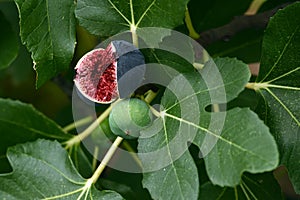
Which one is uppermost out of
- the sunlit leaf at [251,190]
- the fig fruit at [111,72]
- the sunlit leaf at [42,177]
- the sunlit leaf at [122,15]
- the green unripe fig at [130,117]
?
the sunlit leaf at [122,15]

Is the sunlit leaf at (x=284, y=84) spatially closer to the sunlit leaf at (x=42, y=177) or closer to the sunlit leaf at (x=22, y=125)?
the sunlit leaf at (x=42, y=177)

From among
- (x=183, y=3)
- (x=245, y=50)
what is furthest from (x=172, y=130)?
(x=245, y=50)

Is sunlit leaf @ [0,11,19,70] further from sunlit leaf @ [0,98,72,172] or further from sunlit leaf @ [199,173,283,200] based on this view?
sunlit leaf @ [199,173,283,200]

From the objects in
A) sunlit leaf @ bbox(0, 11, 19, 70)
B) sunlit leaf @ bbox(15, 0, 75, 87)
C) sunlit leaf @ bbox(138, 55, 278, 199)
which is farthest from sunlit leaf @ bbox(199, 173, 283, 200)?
sunlit leaf @ bbox(0, 11, 19, 70)

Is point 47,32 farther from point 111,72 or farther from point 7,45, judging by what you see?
point 7,45

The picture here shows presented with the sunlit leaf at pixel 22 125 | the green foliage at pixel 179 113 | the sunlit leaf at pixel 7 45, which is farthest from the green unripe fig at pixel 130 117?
the sunlit leaf at pixel 7 45

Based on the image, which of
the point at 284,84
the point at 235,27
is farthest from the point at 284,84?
the point at 235,27
